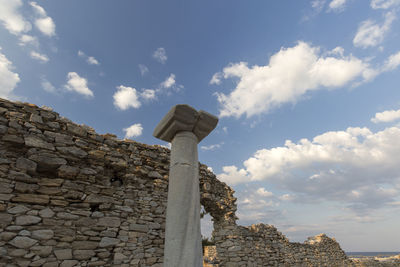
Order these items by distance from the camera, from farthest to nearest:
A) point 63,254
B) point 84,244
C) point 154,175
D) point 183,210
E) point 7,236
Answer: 1. point 154,175
2. point 84,244
3. point 63,254
4. point 7,236
5. point 183,210

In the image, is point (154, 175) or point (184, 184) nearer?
point (184, 184)

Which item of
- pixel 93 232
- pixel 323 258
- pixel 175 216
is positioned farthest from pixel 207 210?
pixel 323 258

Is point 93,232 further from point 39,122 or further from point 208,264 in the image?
point 208,264

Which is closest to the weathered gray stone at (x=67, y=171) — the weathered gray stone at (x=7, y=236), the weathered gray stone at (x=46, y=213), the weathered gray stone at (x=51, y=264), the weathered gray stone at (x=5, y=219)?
the weathered gray stone at (x=46, y=213)

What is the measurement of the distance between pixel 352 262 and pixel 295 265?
22.2ft

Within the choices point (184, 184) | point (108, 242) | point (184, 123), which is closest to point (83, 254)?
point (108, 242)

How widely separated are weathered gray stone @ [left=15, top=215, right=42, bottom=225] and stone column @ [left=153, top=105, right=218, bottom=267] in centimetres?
312

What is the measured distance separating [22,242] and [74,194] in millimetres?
1188

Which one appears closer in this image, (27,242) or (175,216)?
(175,216)

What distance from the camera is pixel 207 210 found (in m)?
8.37

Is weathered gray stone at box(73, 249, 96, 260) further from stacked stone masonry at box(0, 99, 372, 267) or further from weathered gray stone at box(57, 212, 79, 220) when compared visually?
weathered gray stone at box(57, 212, 79, 220)

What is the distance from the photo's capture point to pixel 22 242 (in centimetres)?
416

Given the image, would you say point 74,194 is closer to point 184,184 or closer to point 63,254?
point 63,254

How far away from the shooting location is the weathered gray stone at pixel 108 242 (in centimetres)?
498
